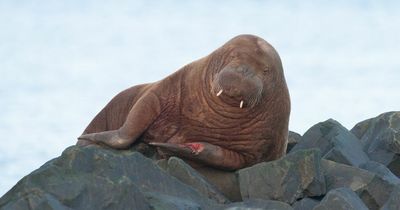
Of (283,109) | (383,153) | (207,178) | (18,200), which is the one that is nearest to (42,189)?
(18,200)

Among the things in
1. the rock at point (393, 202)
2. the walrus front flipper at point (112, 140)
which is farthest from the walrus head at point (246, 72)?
the rock at point (393, 202)

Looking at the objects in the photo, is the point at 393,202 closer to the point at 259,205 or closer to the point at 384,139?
the point at 259,205

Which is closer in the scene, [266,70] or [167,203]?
[167,203]

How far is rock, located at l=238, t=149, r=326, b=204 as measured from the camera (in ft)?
39.7

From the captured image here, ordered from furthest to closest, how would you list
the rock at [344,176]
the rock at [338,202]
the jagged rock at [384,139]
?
the jagged rock at [384,139]
the rock at [344,176]
the rock at [338,202]

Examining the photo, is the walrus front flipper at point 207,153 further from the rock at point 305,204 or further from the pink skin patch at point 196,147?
the rock at point 305,204

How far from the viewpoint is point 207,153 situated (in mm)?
13289

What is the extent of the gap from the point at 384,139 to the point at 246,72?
288cm

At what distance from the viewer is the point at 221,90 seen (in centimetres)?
1318

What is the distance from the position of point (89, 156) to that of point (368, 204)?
297cm

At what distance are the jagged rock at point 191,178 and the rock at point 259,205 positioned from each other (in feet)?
2.85

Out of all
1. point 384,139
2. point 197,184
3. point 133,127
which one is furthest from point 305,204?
point 384,139

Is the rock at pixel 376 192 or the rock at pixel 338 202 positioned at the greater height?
the rock at pixel 338 202

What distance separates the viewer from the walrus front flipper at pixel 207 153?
1328 centimetres
